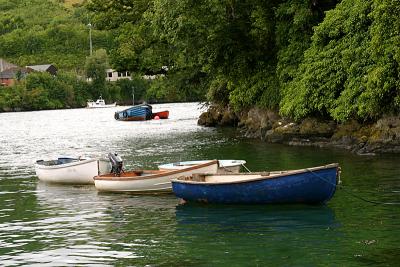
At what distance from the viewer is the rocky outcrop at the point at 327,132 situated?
1211 inches

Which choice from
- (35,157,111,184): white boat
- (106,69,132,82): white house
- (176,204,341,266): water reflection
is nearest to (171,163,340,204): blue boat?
(176,204,341,266): water reflection

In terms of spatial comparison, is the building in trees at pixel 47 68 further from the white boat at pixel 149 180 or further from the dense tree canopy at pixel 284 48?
the white boat at pixel 149 180

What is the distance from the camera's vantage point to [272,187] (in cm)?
1827

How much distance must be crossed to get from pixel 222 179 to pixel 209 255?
6.38 m

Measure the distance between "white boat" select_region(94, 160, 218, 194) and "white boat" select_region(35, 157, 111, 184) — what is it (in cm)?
209

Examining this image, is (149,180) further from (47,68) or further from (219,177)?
(47,68)

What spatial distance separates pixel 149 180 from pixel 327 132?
16527mm

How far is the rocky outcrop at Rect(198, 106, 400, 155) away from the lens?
30750 mm

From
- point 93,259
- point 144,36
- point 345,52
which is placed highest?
point 144,36

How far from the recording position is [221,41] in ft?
130

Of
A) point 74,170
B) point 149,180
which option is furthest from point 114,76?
point 149,180

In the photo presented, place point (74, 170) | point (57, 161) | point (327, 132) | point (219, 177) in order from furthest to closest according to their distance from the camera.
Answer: point (327, 132) → point (57, 161) → point (74, 170) → point (219, 177)

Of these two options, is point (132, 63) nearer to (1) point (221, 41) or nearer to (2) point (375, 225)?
(1) point (221, 41)

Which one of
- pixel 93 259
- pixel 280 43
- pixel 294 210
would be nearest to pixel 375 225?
pixel 294 210
